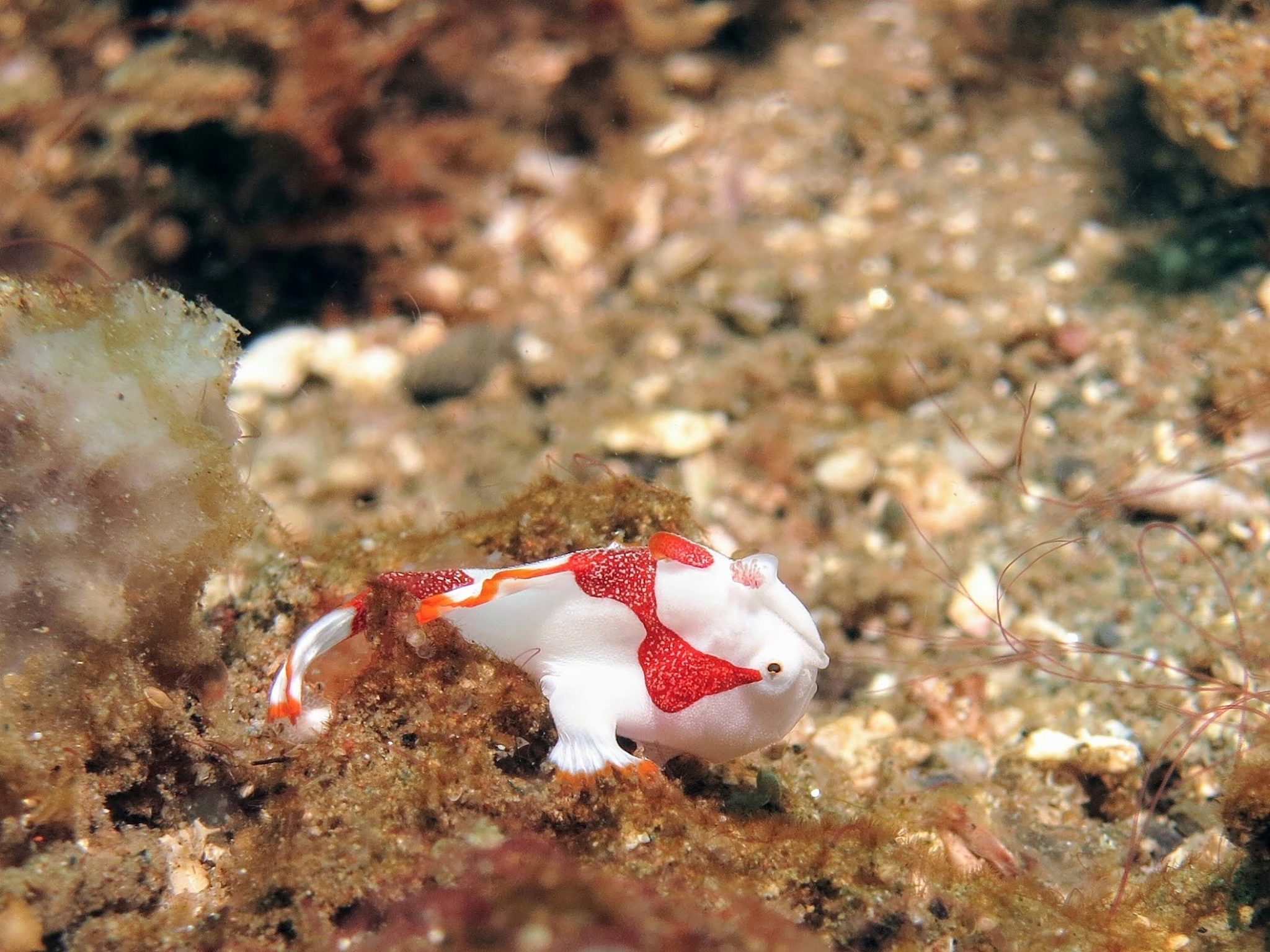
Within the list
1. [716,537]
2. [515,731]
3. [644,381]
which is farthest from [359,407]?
[515,731]

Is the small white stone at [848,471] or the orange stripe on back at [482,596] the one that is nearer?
the orange stripe on back at [482,596]

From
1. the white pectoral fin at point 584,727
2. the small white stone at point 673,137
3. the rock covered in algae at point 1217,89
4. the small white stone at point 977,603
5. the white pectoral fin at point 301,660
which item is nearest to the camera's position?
the white pectoral fin at point 584,727

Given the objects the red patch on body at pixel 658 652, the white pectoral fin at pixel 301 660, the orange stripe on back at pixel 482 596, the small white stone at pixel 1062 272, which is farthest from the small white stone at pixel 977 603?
the white pectoral fin at pixel 301 660

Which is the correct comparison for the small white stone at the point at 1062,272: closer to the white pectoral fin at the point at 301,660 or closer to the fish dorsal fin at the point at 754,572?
the fish dorsal fin at the point at 754,572

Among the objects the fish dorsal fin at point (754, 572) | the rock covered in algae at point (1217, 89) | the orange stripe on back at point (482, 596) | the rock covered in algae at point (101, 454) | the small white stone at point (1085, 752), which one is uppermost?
the rock covered in algae at point (101, 454)

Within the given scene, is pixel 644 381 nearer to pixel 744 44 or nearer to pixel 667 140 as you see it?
pixel 667 140

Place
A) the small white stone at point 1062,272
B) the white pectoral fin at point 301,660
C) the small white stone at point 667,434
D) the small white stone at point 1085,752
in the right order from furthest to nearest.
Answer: the small white stone at point 1062,272 → the small white stone at point 667,434 → the small white stone at point 1085,752 → the white pectoral fin at point 301,660

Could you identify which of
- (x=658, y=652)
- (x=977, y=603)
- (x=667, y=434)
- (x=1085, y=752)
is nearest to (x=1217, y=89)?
(x=977, y=603)

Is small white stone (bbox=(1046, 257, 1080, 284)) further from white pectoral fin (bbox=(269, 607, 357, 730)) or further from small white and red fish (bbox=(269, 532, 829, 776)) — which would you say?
white pectoral fin (bbox=(269, 607, 357, 730))

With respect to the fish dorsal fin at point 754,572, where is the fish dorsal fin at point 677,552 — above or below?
above
